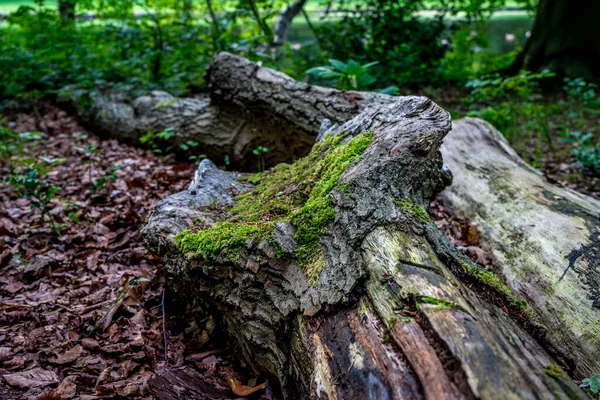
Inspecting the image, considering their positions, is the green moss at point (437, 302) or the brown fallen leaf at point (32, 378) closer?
the green moss at point (437, 302)

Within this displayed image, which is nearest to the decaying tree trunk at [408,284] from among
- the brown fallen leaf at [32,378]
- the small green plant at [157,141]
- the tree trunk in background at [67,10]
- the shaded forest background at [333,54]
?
the brown fallen leaf at [32,378]

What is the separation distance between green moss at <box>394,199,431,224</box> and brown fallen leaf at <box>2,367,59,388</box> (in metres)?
1.77

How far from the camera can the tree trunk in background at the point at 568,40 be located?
7.98 m

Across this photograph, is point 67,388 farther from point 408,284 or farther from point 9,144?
point 9,144

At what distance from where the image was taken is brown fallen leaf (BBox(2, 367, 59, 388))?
1.96 metres

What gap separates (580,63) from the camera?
8.00 metres

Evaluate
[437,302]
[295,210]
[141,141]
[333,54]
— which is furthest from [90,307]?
[333,54]

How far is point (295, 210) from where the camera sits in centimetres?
222

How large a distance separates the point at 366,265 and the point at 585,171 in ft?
13.9

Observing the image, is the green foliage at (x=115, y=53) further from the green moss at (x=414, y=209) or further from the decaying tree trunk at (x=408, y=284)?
the green moss at (x=414, y=209)

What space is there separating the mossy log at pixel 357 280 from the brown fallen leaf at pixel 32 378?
729 millimetres

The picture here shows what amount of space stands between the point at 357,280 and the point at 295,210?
0.60 metres

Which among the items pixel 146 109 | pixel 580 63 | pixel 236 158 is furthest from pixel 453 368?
pixel 580 63

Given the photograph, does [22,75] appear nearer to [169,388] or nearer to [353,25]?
[353,25]
